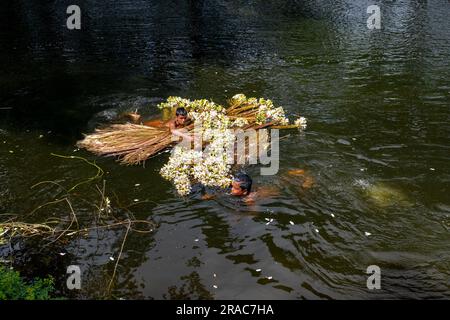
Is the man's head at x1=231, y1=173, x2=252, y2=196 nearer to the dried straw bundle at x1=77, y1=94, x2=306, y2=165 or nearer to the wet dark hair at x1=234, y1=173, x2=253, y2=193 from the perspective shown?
the wet dark hair at x1=234, y1=173, x2=253, y2=193

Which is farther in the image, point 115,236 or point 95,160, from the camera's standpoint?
point 95,160

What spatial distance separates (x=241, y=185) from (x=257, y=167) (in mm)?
1507

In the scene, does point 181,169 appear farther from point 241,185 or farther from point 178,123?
point 178,123

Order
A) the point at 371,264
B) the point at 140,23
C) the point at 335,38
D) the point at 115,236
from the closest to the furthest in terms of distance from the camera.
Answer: the point at 371,264 → the point at 115,236 → the point at 335,38 → the point at 140,23

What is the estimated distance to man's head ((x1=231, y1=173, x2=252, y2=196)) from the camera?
8617mm

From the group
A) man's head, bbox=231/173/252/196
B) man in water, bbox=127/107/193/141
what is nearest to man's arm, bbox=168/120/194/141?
man in water, bbox=127/107/193/141

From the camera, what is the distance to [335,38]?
19.0 metres

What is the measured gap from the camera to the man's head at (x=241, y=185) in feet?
28.3

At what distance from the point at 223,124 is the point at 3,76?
9.42 m

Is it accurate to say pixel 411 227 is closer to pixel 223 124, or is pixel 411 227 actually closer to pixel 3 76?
pixel 223 124

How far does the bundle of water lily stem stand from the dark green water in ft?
1.15

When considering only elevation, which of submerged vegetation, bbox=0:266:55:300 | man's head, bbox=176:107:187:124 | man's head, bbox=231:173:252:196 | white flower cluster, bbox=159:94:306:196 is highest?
man's head, bbox=176:107:187:124

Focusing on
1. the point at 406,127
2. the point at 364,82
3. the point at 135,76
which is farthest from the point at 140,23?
the point at 406,127

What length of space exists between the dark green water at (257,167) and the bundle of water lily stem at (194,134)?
35cm
